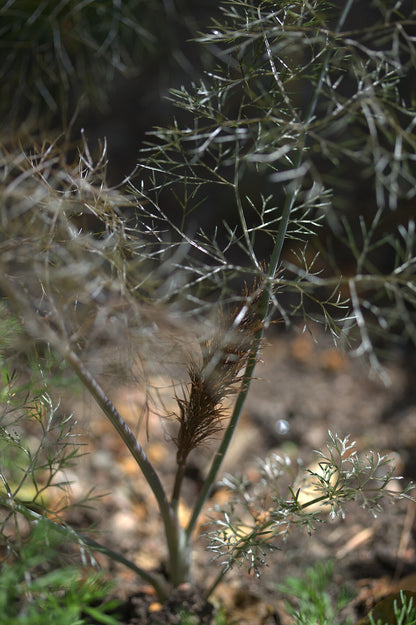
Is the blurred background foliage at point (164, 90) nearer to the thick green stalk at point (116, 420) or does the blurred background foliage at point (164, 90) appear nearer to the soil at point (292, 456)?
the soil at point (292, 456)

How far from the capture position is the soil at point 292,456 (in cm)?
94

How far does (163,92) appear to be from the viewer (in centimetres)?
211

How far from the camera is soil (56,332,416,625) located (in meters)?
0.94

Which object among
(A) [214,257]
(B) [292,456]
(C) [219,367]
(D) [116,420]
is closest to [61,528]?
(D) [116,420]

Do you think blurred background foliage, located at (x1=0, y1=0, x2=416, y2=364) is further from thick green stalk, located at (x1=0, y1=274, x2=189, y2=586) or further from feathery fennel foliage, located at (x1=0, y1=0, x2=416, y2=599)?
thick green stalk, located at (x1=0, y1=274, x2=189, y2=586)

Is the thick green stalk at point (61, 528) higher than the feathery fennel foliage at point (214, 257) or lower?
lower

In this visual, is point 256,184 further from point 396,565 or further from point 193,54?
point 396,565

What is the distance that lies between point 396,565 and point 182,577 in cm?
42

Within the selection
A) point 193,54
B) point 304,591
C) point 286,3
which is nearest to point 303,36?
point 286,3

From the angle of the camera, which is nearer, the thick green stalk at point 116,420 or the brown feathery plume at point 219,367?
the thick green stalk at point 116,420

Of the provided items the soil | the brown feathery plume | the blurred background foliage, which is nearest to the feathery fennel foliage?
the brown feathery plume

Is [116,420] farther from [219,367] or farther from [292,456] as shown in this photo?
[292,456]

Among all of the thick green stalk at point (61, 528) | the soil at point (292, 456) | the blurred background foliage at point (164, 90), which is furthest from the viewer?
the blurred background foliage at point (164, 90)

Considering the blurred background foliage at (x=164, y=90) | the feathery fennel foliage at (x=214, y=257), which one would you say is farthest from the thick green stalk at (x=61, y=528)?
the blurred background foliage at (x=164, y=90)
